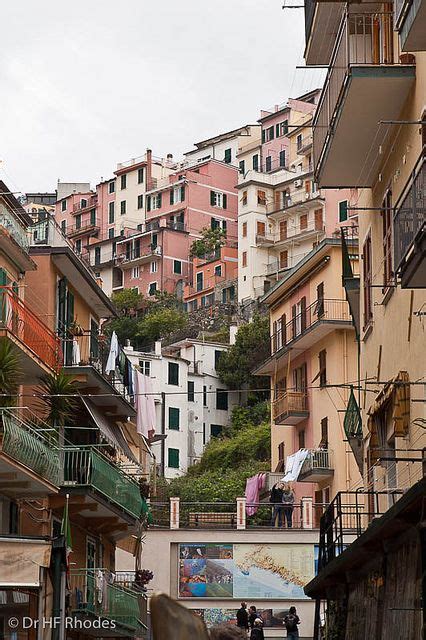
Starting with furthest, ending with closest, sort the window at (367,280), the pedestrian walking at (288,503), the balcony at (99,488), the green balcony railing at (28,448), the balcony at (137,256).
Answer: the balcony at (137,256) < the pedestrian walking at (288,503) < the balcony at (99,488) < the green balcony railing at (28,448) < the window at (367,280)

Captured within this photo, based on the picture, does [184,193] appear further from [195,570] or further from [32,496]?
[32,496]

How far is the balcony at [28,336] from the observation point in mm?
30359

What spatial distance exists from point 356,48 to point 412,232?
5.53 metres

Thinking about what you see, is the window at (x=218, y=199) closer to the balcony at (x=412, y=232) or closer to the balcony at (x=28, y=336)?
the balcony at (x=28, y=336)

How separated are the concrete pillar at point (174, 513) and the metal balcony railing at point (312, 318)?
836 centimetres

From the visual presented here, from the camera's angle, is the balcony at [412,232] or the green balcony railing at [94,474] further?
the green balcony railing at [94,474]

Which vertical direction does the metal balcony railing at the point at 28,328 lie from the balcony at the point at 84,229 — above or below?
below

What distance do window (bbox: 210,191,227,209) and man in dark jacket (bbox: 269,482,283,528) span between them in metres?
76.9

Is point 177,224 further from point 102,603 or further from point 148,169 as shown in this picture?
point 102,603

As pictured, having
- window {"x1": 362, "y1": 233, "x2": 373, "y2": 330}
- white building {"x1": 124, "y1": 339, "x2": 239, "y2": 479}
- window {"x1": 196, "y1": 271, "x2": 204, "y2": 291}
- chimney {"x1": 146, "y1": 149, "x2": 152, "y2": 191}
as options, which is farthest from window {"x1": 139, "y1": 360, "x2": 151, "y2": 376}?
window {"x1": 362, "y1": 233, "x2": 373, "y2": 330}

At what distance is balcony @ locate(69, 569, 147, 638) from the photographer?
1305 inches

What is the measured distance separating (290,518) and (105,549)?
15.0 meters

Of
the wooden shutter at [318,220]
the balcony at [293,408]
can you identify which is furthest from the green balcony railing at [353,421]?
the wooden shutter at [318,220]

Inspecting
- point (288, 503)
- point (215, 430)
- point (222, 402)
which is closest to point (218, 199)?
point (222, 402)
